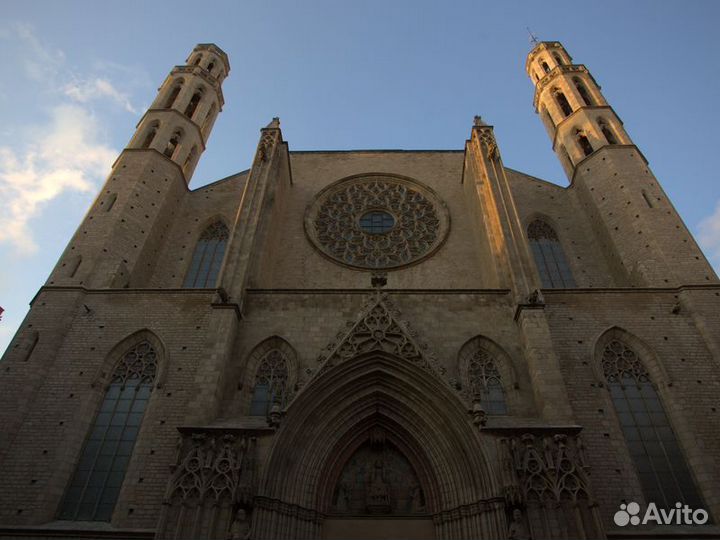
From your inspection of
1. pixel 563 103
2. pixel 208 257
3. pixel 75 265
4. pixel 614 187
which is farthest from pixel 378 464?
pixel 563 103

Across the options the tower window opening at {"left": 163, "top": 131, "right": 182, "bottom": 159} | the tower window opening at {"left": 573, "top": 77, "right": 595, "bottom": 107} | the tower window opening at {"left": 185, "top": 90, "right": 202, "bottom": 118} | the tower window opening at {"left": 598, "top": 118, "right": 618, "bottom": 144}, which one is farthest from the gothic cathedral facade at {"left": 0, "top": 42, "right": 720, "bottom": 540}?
the tower window opening at {"left": 185, "top": 90, "right": 202, "bottom": 118}

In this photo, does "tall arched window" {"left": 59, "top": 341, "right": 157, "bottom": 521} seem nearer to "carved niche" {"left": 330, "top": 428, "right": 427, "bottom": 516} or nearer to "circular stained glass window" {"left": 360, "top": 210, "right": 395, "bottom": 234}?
"carved niche" {"left": 330, "top": 428, "right": 427, "bottom": 516}

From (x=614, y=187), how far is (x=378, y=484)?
11853 mm

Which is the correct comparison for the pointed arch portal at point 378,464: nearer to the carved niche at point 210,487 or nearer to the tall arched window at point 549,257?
the carved niche at point 210,487

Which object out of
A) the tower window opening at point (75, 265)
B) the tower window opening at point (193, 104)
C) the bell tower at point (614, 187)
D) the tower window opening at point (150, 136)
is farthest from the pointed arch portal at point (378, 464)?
the tower window opening at point (193, 104)

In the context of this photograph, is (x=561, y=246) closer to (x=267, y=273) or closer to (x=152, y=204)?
(x=267, y=273)

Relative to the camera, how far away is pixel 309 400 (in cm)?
980

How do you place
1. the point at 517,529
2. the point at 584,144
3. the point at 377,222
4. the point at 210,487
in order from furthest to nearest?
the point at 584,144, the point at 377,222, the point at 210,487, the point at 517,529

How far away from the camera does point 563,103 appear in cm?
2056

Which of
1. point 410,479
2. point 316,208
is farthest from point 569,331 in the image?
point 316,208

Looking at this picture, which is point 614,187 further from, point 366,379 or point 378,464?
point 378,464

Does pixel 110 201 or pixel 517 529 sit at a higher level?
pixel 110 201

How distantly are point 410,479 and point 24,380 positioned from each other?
28.4 feet

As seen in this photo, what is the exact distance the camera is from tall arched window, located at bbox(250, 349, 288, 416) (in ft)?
34.4
